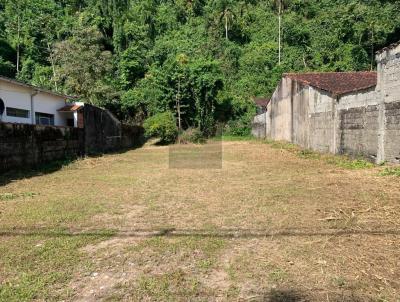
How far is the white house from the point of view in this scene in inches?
597

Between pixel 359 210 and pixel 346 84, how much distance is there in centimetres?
1275

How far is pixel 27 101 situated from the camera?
55.4 ft

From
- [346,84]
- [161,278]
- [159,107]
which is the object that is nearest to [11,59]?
[159,107]

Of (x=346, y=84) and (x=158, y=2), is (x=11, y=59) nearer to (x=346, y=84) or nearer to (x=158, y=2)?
(x=158, y=2)

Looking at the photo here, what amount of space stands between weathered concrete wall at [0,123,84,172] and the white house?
229cm

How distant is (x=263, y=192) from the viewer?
285 inches

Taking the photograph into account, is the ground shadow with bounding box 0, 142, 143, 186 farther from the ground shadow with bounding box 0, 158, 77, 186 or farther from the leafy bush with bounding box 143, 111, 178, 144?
the leafy bush with bounding box 143, 111, 178, 144

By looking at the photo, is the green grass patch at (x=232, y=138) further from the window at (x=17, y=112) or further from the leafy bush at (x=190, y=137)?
the window at (x=17, y=112)

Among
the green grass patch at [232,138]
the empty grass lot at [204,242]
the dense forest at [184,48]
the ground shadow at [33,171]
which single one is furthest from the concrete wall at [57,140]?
the green grass patch at [232,138]

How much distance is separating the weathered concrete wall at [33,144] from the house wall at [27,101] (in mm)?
2865

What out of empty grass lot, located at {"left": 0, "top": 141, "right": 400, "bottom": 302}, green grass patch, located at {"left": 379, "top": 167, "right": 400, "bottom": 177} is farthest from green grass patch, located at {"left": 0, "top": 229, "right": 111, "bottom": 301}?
green grass patch, located at {"left": 379, "top": 167, "right": 400, "bottom": 177}

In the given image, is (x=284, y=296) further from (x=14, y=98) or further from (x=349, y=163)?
(x=14, y=98)

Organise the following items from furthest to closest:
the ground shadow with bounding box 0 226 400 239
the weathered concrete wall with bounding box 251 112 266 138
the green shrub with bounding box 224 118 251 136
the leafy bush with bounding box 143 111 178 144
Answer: the green shrub with bounding box 224 118 251 136
the weathered concrete wall with bounding box 251 112 266 138
the leafy bush with bounding box 143 111 178 144
the ground shadow with bounding box 0 226 400 239

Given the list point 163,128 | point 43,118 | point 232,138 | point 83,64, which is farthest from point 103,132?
point 232,138
